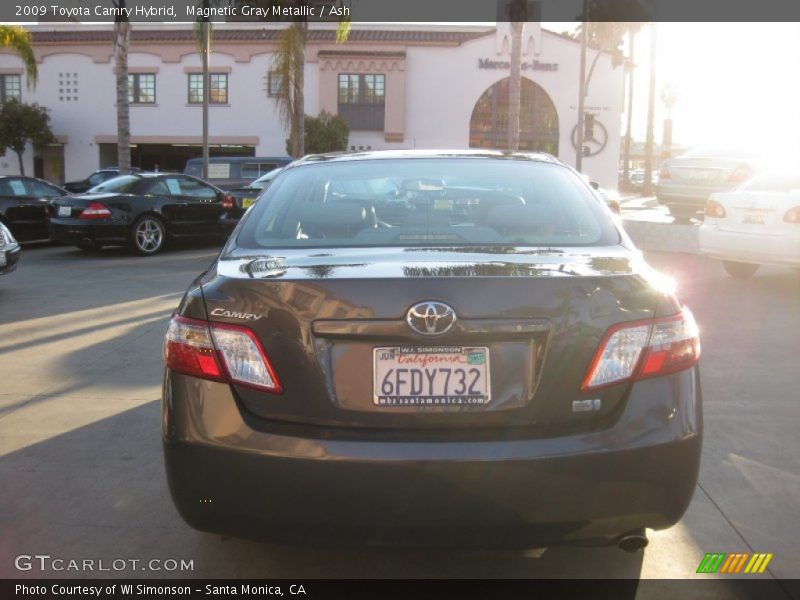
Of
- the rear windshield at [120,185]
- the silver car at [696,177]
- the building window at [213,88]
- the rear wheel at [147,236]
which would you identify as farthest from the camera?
the building window at [213,88]

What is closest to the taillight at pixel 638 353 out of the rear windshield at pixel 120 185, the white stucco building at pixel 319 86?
the rear windshield at pixel 120 185

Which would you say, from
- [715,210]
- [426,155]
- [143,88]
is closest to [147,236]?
[715,210]

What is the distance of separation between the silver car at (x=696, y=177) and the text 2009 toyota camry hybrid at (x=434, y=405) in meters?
15.4

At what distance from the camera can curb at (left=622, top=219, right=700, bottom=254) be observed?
14.5 m

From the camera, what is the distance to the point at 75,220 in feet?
45.5

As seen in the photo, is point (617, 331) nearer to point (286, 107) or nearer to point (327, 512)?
point (327, 512)

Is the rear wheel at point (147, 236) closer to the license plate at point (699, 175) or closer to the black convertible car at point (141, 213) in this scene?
the black convertible car at point (141, 213)

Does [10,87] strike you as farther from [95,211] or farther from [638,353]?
[638,353]

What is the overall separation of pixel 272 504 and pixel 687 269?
10.5 metres

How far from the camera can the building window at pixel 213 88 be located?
40.1m

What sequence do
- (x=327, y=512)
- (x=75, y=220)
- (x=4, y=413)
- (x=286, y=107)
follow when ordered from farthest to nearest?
1. (x=286, y=107)
2. (x=75, y=220)
3. (x=4, y=413)
4. (x=327, y=512)

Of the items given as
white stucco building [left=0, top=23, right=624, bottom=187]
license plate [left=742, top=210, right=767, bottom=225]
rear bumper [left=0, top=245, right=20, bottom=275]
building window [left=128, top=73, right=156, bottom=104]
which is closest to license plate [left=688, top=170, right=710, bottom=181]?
license plate [left=742, top=210, right=767, bottom=225]

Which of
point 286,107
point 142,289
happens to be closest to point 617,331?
point 142,289

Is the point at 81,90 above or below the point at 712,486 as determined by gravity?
above
